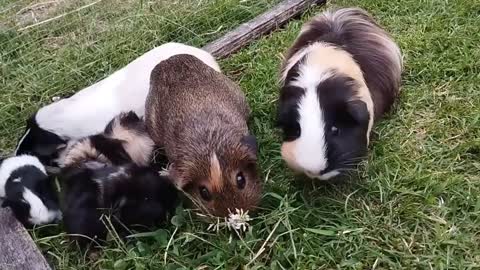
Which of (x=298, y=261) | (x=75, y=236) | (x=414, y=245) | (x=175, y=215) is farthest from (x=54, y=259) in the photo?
(x=414, y=245)

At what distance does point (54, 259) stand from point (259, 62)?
1634 mm

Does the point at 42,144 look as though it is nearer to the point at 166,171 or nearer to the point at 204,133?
the point at 166,171

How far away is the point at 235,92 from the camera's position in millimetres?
3283

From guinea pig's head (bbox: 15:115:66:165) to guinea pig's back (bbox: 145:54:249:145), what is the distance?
46cm

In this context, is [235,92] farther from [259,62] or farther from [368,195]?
[368,195]

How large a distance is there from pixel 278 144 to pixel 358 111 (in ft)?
2.04

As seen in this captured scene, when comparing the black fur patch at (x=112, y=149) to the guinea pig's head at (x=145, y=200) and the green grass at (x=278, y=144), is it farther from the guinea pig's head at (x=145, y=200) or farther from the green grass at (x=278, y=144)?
the green grass at (x=278, y=144)

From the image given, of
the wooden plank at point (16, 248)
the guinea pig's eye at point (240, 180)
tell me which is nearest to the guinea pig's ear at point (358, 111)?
the guinea pig's eye at point (240, 180)

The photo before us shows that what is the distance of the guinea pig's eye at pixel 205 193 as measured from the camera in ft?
8.53

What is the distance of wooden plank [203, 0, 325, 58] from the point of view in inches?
155

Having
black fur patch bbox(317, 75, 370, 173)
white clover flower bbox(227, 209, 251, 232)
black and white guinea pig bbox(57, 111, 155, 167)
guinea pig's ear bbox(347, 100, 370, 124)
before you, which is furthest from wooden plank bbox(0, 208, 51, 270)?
guinea pig's ear bbox(347, 100, 370, 124)

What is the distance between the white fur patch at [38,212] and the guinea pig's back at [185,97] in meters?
0.59

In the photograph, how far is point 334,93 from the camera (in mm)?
2662

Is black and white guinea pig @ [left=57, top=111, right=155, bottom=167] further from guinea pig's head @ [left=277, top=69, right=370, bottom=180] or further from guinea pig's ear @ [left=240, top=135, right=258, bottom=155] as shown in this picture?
guinea pig's head @ [left=277, top=69, right=370, bottom=180]
